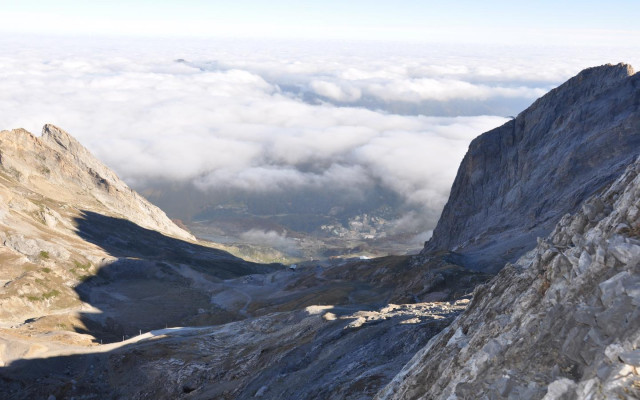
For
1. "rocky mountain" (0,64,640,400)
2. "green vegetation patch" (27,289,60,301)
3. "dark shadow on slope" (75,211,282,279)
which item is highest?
"rocky mountain" (0,64,640,400)

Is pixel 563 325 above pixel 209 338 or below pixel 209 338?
above

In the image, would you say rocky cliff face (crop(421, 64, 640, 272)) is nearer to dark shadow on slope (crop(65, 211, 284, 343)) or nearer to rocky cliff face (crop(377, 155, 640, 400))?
dark shadow on slope (crop(65, 211, 284, 343))

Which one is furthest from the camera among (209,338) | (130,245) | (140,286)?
(130,245)

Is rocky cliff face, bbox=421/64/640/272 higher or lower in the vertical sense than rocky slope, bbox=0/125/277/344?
higher

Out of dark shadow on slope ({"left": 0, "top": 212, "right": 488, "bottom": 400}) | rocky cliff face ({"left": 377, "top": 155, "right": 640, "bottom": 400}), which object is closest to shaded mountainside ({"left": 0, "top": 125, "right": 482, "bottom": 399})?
dark shadow on slope ({"left": 0, "top": 212, "right": 488, "bottom": 400})

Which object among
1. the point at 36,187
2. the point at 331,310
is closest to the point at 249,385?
the point at 331,310

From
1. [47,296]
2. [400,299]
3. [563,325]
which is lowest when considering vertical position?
[47,296]

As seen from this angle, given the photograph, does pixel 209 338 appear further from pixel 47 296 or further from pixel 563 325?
pixel 563 325

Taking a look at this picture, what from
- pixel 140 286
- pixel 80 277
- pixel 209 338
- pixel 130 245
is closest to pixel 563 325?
pixel 209 338
